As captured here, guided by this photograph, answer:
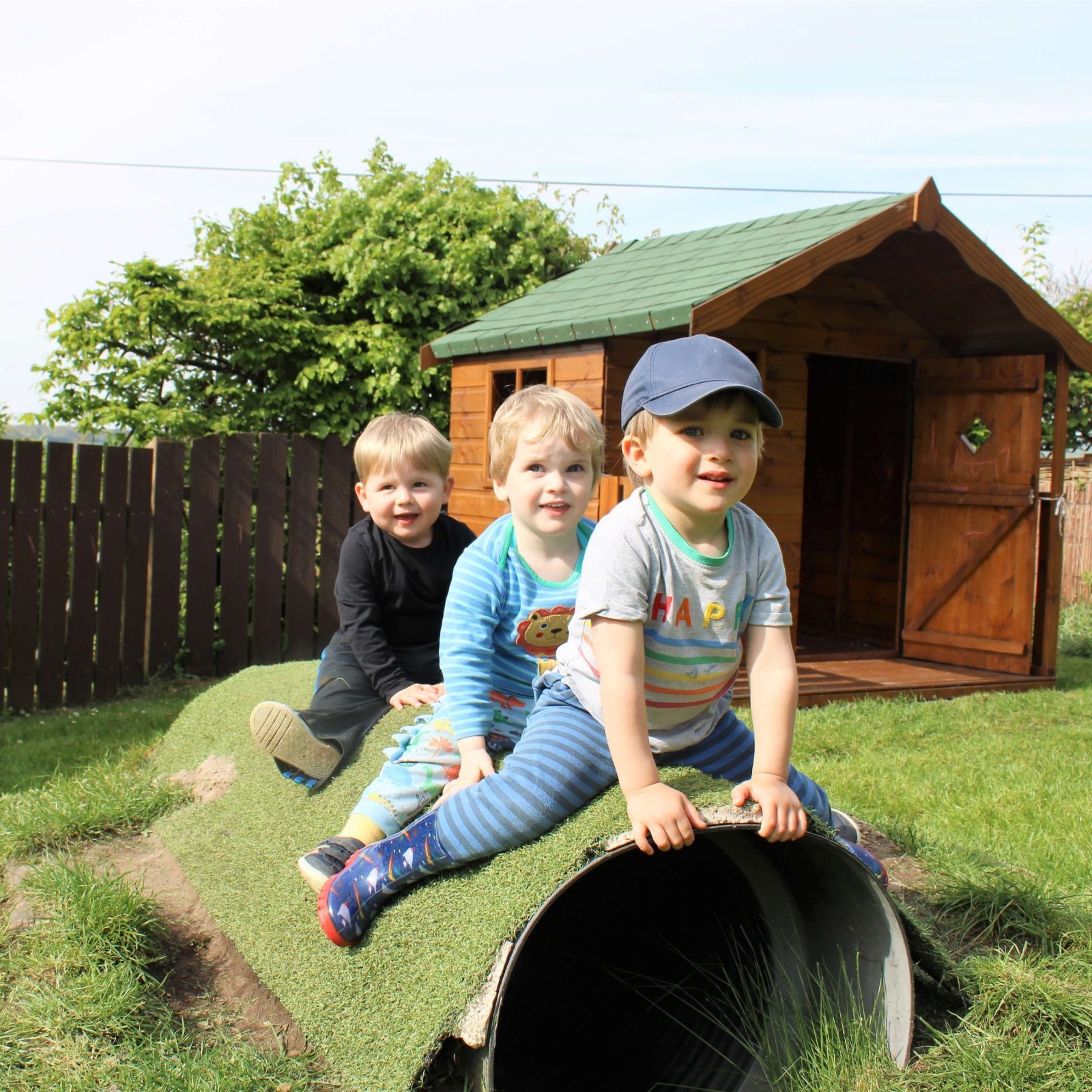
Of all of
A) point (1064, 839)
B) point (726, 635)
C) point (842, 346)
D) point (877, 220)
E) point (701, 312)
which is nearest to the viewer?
point (726, 635)

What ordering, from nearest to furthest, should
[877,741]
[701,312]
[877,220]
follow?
1. [877,741]
2. [701,312]
3. [877,220]

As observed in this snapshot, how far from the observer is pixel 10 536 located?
309 inches

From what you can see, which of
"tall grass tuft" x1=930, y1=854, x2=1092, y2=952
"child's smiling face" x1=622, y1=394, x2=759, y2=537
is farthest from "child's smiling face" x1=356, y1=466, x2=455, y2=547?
"tall grass tuft" x1=930, y1=854, x2=1092, y2=952

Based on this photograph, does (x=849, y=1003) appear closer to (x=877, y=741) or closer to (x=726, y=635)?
(x=726, y=635)

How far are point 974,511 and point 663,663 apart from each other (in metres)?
7.31

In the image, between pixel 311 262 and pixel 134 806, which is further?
pixel 311 262

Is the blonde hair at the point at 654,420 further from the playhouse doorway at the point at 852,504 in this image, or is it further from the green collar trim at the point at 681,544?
the playhouse doorway at the point at 852,504

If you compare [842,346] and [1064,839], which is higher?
[842,346]

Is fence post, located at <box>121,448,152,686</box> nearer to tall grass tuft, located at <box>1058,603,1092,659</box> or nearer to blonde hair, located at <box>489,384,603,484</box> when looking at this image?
blonde hair, located at <box>489,384,603,484</box>

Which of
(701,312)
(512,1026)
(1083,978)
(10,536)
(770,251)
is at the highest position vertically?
(770,251)

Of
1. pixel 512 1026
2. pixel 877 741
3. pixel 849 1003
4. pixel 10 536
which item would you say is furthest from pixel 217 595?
pixel 849 1003

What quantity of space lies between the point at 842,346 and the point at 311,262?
579 centimetres

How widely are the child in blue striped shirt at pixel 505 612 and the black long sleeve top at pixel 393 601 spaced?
0.72 meters

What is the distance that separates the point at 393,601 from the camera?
165 inches
